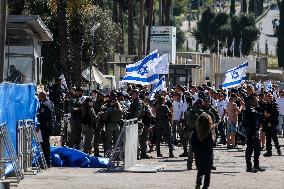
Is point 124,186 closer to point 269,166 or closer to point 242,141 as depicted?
point 269,166

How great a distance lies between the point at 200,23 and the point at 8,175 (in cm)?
10930

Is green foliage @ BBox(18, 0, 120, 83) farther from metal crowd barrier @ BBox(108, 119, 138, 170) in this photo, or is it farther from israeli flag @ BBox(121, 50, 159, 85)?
metal crowd barrier @ BBox(108, 119, 138, 170)

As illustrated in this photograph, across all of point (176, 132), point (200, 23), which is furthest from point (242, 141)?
point (200, 23)

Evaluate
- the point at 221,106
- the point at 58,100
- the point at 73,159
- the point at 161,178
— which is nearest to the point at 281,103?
the point at 221,106

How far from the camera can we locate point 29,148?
22.8 metres

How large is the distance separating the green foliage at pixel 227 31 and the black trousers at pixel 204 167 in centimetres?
→ 10051

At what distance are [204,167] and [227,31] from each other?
104 meters

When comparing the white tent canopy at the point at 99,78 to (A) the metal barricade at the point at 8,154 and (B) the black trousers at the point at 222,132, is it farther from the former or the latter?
(A) the metal barricade at the point at 8,154

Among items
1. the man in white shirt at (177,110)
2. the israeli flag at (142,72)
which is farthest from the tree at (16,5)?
the man in white shirt at (177,110)

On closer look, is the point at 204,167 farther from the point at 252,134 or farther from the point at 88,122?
the point at 88,122

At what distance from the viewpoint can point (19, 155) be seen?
22078 mm

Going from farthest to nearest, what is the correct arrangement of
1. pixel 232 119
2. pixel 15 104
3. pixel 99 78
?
pixel 99 78, pixel 232 119, pixel 15 104

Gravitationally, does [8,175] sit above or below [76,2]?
below

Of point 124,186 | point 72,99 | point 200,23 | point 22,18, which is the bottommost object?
point 124,186
